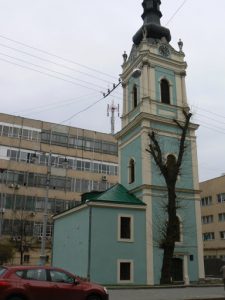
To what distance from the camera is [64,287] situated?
12.2m

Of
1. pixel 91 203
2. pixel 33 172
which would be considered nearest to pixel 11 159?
pixel 33 172

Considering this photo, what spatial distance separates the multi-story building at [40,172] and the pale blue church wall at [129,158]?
45.6ft

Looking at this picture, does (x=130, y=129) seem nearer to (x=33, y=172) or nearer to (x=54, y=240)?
(x=54, y=240)

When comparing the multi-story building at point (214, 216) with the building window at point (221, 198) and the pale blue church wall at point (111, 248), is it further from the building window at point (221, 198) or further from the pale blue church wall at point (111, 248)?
the pale blue church wall at point (111, 248)

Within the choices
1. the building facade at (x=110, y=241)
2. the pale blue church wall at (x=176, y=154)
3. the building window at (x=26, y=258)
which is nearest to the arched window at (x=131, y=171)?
the pale blue church wall at (x=176, y=154)

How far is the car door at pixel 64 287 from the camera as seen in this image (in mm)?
12002

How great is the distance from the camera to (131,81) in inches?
1444

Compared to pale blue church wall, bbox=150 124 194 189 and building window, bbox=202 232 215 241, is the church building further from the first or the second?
building window, bbox=202 232 215 241

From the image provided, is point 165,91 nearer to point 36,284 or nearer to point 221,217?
point 221,217

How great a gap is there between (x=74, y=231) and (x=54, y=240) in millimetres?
6006

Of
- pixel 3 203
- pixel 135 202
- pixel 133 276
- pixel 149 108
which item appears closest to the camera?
pixel 133 276

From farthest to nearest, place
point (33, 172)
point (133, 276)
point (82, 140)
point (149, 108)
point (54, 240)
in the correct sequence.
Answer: point (82, 140) < point (33, 172) < point (54, 240) < point (149, 108) < point (133, 276)

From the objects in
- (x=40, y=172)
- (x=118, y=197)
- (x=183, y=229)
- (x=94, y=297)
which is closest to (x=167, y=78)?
(x=118, y=197)

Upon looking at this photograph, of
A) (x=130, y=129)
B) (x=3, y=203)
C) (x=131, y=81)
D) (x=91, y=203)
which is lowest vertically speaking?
(x=91, y=203)
